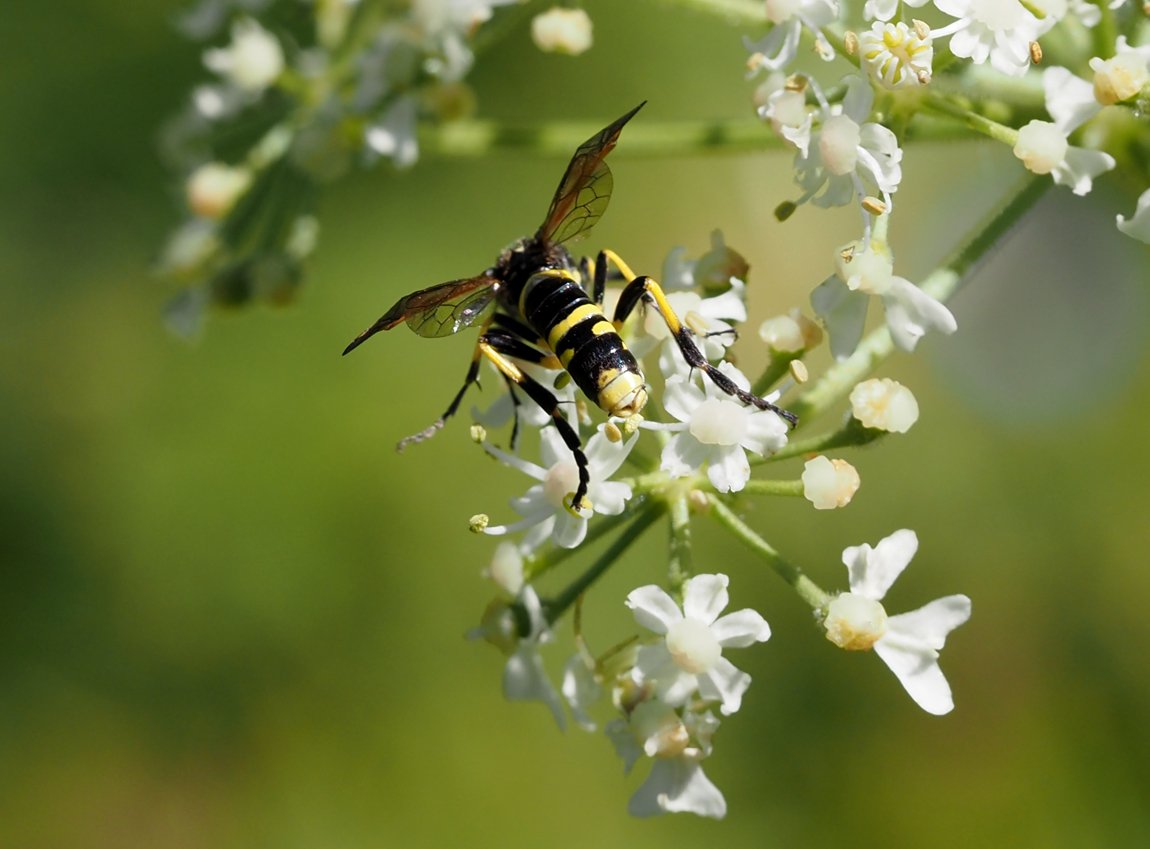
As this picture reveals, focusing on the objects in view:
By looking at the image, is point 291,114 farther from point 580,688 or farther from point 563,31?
point 580,688

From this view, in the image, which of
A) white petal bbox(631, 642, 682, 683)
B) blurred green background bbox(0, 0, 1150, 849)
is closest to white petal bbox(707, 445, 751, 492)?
white petal bbox(631, 642, 682, 683)

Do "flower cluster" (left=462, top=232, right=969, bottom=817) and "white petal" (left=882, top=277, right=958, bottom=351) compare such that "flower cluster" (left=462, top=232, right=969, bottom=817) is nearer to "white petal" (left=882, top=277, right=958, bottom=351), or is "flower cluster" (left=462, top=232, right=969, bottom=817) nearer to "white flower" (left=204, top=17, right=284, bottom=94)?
"white petal" (left=882, top=277, right=958, bottom=351)

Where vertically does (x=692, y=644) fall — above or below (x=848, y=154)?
below

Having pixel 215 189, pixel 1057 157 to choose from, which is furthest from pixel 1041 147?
pixel 215 189

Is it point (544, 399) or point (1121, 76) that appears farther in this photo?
point (544, 399)

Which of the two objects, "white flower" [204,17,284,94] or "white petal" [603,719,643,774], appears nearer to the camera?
"white petal" [603,719,643,774]

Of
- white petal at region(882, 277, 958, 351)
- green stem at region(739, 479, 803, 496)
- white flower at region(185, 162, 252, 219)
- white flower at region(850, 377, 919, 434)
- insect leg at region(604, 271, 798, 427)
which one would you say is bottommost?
white flower at region(185, 162, 252, 219)

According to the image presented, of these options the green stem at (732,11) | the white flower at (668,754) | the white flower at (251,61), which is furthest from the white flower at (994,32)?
the white flower at (251,61)
